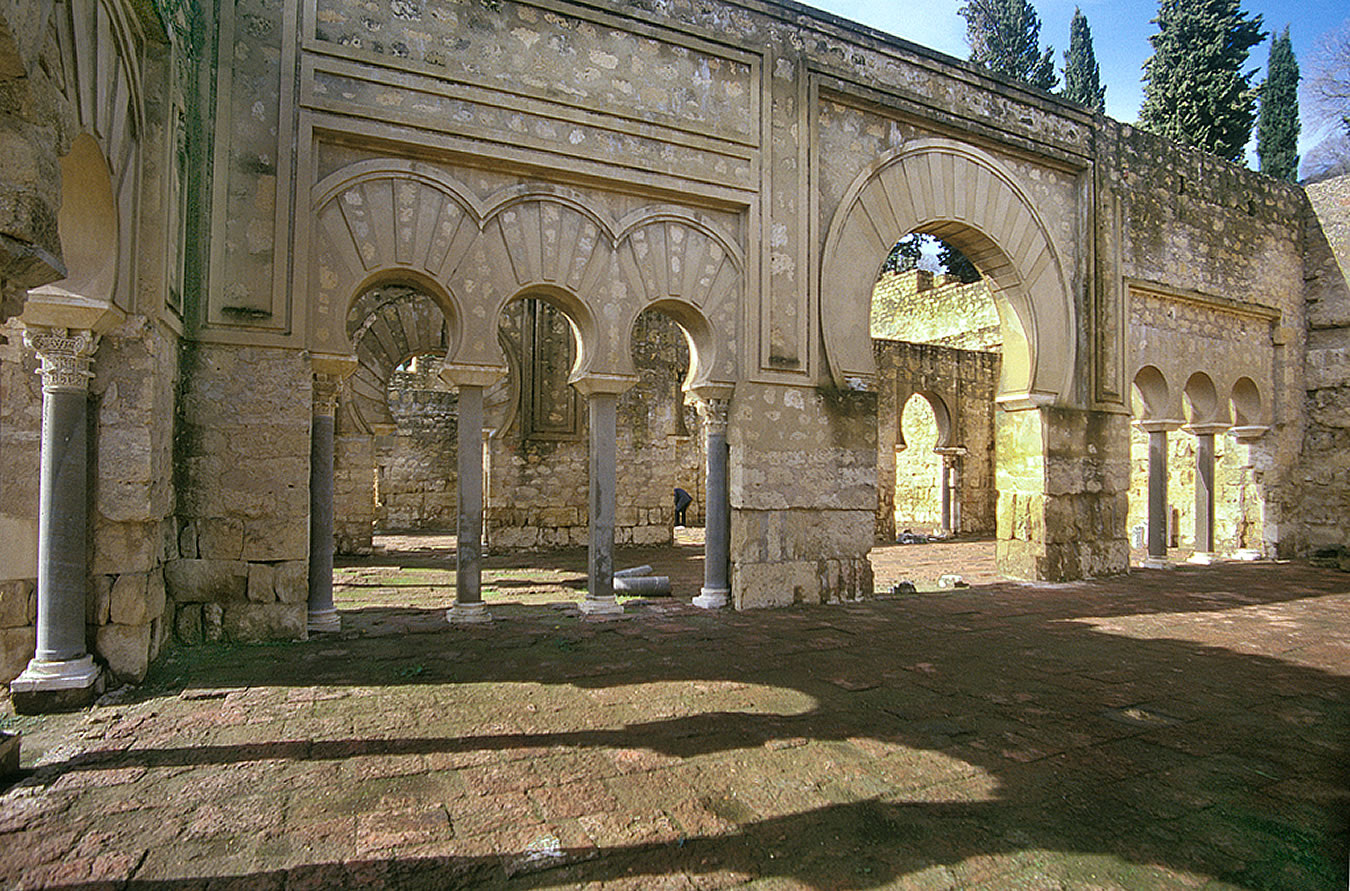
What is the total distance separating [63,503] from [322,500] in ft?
6.28

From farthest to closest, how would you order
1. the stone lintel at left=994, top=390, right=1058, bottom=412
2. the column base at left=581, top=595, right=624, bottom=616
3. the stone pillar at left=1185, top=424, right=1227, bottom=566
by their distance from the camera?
1. the stone pillar at left=1185, top=424, right=1227, bottom=566
2. the stone lintel at left=994, top=390, right=1058, bottom=412
3. the column base at left=581, top=595, right=624, bottom=616

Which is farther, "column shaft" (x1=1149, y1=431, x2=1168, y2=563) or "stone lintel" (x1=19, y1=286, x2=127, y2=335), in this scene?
"column shaft" (x1=1149, y1=431, x2=1168, y2=563)

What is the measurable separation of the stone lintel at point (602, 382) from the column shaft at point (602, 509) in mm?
85

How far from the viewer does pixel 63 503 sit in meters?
4.13

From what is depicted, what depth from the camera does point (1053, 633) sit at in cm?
620

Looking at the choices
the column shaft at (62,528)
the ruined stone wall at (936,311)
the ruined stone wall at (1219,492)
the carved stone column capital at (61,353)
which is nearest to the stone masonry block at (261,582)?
the column shaft at (62,528)

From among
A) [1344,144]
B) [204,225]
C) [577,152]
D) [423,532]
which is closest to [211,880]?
[204,225]

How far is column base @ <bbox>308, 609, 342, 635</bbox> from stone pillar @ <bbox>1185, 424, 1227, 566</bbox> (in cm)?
1198

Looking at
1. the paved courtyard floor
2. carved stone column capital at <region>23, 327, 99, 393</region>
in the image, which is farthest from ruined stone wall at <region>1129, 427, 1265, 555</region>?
carved stone column capital at <region>23, 327, 99, 393</region>

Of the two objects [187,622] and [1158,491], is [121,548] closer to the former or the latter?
[187,622]

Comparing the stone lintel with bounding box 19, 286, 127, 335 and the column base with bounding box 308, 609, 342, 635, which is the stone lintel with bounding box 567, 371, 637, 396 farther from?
the stone lintel with bounding box 19, 286, 127, 335

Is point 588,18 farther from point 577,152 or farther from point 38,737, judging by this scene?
point 38,737

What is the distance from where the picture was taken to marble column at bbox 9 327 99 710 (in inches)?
160

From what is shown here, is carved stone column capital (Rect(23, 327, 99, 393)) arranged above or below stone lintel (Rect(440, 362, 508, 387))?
below
